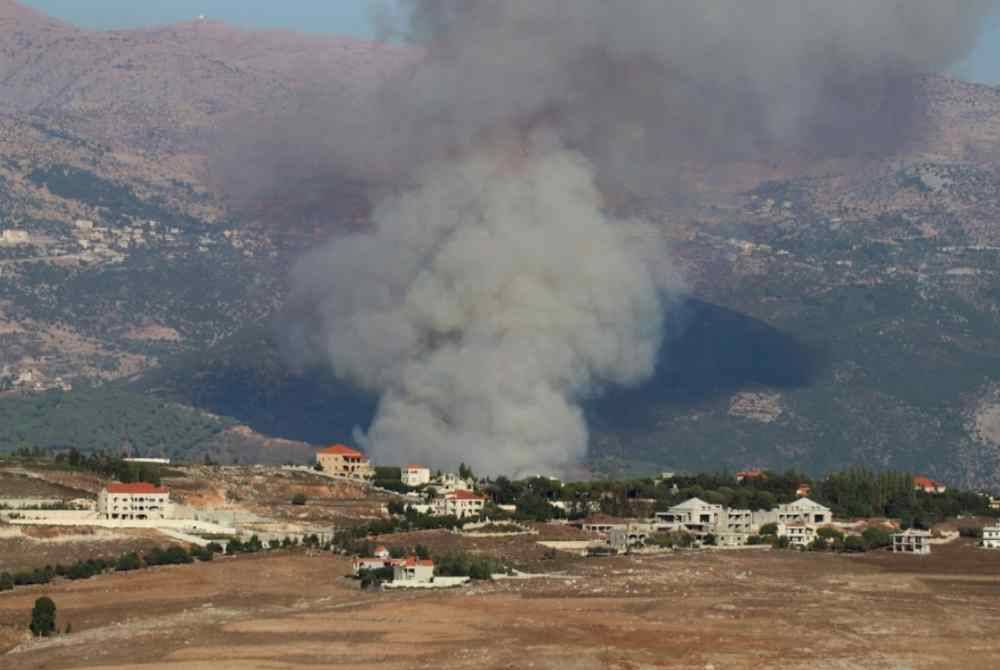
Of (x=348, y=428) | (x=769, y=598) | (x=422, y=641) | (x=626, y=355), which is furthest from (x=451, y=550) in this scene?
(x=348, y=428)

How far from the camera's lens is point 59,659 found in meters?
79.7

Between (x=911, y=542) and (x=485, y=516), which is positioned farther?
(x=485, y=516)

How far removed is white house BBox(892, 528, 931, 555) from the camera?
119 m

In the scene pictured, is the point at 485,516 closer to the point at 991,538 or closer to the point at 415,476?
the point at 415,476

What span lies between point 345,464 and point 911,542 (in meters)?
35.3

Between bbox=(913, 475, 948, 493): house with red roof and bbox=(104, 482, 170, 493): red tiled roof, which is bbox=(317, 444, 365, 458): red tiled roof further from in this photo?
bbox=(913, 475, 948, 493): house with red roof

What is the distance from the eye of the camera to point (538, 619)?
86.8 meters

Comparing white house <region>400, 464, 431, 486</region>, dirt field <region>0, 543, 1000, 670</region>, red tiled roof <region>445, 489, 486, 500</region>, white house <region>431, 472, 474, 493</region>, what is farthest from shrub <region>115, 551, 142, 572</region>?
white house <region>400, 464, 431, 486</region>

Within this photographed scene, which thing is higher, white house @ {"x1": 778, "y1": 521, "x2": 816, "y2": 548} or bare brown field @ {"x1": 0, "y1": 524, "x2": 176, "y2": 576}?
white house @ {"x1": 778, "y1": 521, "x2": 816, "y2": 548}

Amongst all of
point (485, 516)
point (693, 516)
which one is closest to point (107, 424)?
point (485, 516)

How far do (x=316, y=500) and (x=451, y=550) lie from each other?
71.4ft

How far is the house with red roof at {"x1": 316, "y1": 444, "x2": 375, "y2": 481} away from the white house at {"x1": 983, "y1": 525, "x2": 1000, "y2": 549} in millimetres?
32165

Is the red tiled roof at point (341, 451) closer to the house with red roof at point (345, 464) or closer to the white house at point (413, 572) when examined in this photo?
the house with red roof at point (345, 464)

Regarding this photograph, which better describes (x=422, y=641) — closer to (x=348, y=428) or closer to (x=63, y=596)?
(x=63, y=596)
